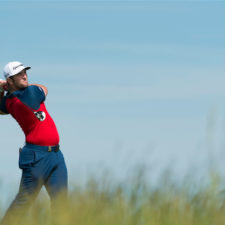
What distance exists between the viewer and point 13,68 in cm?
653

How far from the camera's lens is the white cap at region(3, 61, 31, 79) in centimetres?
651

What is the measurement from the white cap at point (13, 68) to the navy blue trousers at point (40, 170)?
37.7 inches

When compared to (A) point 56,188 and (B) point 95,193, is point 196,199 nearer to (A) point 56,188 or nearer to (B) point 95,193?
(B) point 95,193

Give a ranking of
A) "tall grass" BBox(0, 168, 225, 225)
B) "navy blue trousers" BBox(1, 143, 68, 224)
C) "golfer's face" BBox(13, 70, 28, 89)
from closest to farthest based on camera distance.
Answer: "tall grass" BBox(0, 168, 225, 225) → "navy blue trousers" BBox(1, 143, 68, 224) → "golfer's face" BBox(13, 70, 28, 89)

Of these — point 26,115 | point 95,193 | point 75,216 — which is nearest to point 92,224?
point 75,216

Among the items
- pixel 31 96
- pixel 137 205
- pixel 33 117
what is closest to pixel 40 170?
pixel 33 117

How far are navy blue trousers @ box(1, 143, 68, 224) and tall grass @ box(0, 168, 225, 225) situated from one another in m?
1.16

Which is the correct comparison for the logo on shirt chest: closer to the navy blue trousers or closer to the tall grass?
the navy blue trousers

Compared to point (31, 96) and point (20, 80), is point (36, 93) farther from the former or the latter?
point (20, 80)

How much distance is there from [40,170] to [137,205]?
2.01 metres

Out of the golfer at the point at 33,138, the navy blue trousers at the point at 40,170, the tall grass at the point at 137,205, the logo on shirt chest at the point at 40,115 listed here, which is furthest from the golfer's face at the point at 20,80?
the tall grass at the point at 137,205

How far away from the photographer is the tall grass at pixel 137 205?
169 inches

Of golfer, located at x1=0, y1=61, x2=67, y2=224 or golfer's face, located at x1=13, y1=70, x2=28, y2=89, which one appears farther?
golfer's face, located at x1=13, y1=70, x2=28, y2=89

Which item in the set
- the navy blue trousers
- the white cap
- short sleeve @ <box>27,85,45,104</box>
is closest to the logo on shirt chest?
short sleeve @ <box>27,85,45,104</box>
